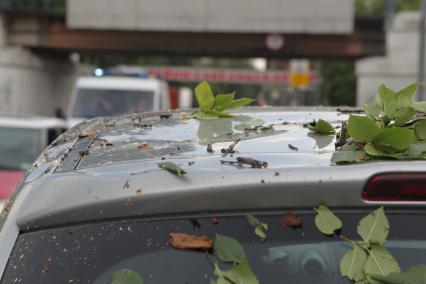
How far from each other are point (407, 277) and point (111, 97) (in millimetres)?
13917

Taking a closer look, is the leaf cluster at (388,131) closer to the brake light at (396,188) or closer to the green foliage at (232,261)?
the brake light at (396,188)

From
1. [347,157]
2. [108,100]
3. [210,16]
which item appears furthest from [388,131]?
[210,16]

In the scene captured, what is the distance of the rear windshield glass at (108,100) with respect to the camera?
15211mm

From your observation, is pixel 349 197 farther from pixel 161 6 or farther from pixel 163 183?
pixel 161 6

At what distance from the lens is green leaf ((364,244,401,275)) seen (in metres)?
1.74

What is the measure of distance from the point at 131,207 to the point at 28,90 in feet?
81.1

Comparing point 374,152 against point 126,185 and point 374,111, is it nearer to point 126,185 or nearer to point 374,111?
point 374,111

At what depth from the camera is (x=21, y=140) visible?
33.7 ft

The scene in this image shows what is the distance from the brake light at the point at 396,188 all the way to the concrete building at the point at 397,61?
24219 mm

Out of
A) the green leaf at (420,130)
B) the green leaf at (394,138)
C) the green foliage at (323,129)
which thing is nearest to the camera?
the green leaf at (394,138)

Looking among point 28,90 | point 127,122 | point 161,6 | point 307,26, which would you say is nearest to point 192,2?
point 161,6

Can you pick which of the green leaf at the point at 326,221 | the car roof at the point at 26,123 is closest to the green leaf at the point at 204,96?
the green leaf at the point at 326,221

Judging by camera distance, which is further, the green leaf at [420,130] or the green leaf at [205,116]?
the green leaf at [205,116]

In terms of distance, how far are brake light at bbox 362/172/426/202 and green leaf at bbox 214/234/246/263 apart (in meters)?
0.31
